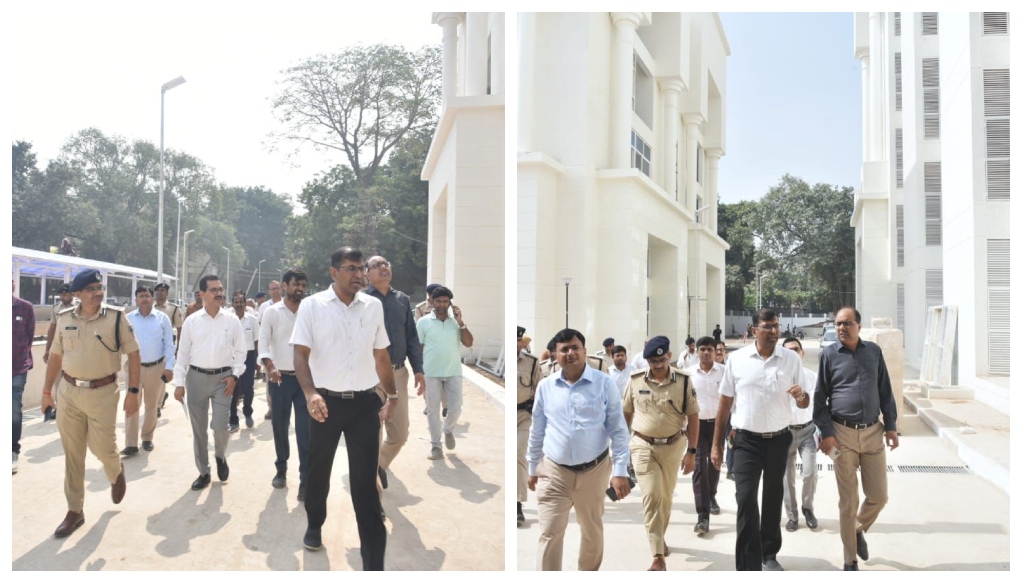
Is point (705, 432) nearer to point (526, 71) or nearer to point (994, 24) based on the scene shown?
point (994, 24)

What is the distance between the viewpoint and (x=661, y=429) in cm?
365

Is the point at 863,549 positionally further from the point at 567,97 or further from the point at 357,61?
the point at 567,97

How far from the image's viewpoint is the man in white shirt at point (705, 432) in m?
4.27

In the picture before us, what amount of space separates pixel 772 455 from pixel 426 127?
5850 mm

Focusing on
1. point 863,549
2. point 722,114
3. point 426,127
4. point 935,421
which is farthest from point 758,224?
point 722,114

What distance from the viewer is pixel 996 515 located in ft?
14.7

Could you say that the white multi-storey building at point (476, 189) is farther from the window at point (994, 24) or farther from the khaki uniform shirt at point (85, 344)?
the window at point (994, 24)

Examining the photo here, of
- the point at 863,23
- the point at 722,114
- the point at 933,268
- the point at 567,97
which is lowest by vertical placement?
the point at 933,268

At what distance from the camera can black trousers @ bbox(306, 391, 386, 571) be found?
2.99 metres

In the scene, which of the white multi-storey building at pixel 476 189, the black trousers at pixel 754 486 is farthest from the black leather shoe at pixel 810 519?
the white multi-storey building at pixel 476 189

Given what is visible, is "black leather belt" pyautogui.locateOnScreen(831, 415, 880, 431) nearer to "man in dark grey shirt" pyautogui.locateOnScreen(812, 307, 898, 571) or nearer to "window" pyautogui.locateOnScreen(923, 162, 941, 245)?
"man in dark grey shirt" pyautogui.locateOnScreen(812, 307, 898, 571)

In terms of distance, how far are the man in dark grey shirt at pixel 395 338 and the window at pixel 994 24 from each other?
903 cm

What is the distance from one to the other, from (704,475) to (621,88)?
10.4 metres

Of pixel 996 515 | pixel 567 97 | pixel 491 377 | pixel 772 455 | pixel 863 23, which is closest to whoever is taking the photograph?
pixel 772 455
